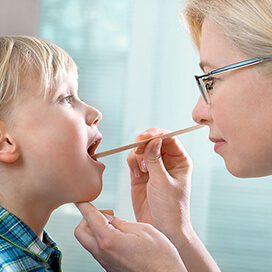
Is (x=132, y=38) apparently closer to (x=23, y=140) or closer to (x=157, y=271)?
(x=23, y=140)

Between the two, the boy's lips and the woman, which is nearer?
the woman

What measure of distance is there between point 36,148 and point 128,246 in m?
0.37

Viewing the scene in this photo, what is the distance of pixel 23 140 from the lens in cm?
116

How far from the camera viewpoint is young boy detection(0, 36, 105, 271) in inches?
45.3

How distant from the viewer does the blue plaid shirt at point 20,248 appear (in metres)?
1.08

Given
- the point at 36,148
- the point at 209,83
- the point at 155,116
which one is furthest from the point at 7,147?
the point at 155,116

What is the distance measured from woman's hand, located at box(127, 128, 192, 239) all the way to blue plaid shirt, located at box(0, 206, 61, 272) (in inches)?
13.8

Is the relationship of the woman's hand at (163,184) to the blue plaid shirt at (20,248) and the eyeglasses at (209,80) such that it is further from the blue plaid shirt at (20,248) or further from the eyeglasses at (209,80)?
the blue plaid shirt at (20,248)

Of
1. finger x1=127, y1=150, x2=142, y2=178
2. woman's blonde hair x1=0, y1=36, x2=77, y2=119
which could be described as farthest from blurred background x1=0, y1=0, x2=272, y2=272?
woman's blonde hair x1=0, y1=36, x2=77, y2=119

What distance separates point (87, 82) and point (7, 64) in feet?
3.67

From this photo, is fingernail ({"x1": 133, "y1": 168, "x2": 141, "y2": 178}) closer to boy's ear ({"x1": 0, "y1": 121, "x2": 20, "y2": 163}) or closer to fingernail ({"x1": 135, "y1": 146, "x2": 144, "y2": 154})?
fingernail ({"x1": 135, "y1": 146, "x2": 144, "y2": 154})

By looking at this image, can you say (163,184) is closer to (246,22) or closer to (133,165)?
(133,165)

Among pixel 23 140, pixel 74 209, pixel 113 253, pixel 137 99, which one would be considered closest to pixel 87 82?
pixel 137 99

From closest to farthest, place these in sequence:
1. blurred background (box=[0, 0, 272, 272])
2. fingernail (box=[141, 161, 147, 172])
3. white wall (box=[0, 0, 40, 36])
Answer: fingernail (box=[141, 161, 147, 172]) < white wall (box=[0, 0, 40, 36]) < blurred background (box=[0, 0, 272, 272])
